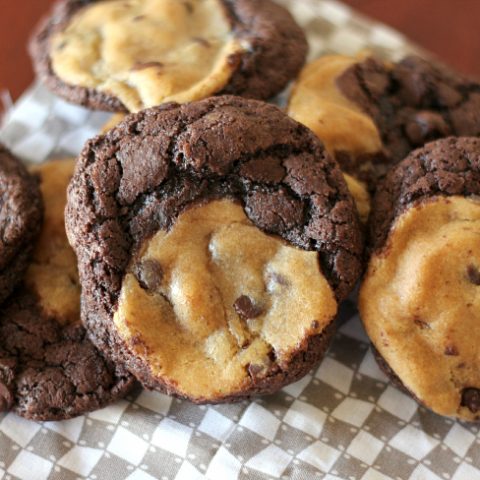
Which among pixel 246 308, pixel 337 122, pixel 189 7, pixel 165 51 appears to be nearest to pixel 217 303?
pixel 246 308

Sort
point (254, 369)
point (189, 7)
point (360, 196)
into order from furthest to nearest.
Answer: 1. point (189, 7)
2. point (360, 196)
3. point (254, 369)

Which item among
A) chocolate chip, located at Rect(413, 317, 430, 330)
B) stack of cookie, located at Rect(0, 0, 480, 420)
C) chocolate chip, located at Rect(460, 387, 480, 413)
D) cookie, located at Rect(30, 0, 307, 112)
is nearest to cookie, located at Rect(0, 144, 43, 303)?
stack of cookie, located at Rect(0, 0, 480, 420)

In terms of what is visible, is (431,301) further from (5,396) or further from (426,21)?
(426,21)

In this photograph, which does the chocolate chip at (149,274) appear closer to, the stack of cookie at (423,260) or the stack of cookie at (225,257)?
the stack of cookie at (225,257)

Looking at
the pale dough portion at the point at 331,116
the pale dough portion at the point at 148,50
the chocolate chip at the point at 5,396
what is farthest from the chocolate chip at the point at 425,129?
the chocolate chip at the point at 5,396

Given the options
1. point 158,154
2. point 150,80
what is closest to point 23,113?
point 150,80

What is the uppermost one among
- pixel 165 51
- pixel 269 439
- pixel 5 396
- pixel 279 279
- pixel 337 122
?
pixel 165 51

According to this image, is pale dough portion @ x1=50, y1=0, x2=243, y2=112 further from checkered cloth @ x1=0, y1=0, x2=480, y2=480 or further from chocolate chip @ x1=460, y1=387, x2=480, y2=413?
chocolate chip @ x1=460, y1=387, x2=480, y2=413
